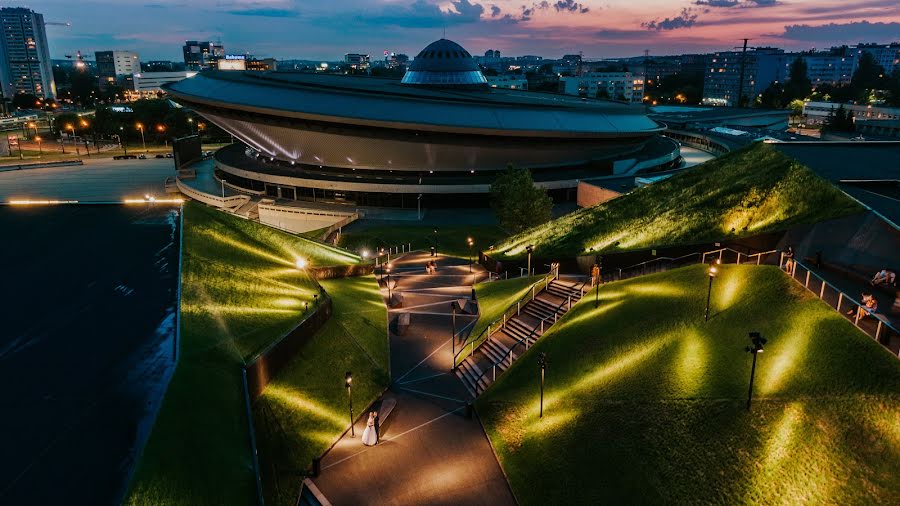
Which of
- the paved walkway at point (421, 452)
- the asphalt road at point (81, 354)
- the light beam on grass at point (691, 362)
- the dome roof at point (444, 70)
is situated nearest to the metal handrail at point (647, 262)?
the light beam on grass at point (691, 362)

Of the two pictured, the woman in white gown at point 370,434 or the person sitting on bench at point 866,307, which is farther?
the woman in white gown at point 370,434

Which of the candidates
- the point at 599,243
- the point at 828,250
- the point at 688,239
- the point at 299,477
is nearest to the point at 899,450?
the point at 828,250

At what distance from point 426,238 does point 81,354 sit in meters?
29.0

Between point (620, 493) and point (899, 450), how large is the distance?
20.2 feet

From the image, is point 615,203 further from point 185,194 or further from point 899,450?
point 185,194

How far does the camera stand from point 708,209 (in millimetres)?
26281

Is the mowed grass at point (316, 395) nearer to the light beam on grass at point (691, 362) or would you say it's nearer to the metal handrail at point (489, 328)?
the metal handrail at point (489, 328)

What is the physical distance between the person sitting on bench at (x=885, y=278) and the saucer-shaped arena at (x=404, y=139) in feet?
111

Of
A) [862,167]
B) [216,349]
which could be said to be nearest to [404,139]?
[862,167]

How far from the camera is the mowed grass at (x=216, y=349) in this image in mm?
11891

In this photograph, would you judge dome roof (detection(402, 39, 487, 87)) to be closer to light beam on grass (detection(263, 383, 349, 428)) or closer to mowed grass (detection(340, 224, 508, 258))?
mowed grass (detection(340, 224, 508, 258))

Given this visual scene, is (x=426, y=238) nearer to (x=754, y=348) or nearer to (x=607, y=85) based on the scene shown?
(x=754, y=348)

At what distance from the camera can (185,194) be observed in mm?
61938

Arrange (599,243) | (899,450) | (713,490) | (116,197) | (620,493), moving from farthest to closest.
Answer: (116,197) → (599,243) → (620,493) → (713,490) → (899,450)
